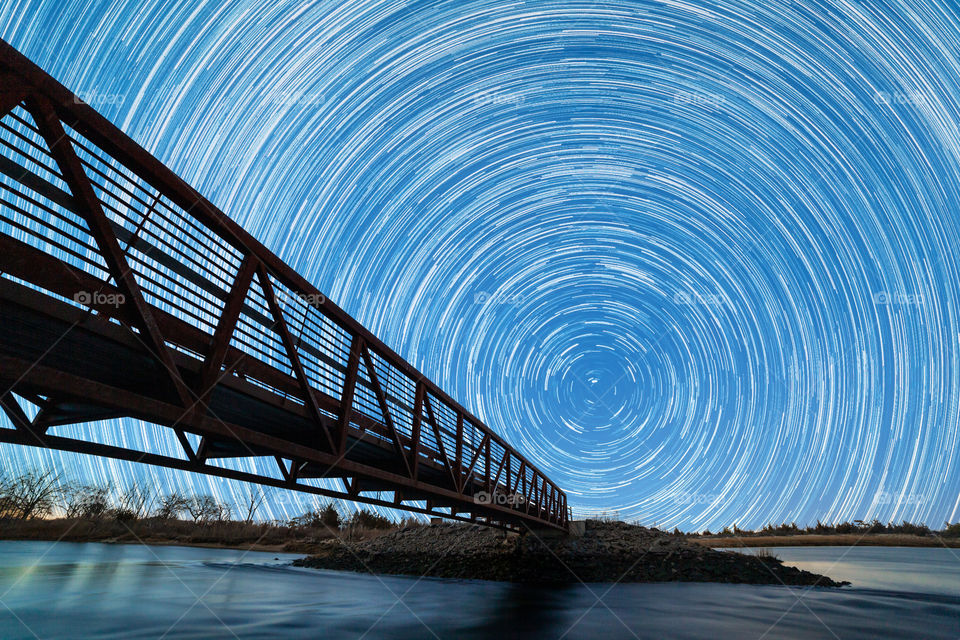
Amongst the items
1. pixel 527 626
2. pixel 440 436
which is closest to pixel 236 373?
pixel 440 436

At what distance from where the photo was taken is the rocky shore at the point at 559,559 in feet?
117

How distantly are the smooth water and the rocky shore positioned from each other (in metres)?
3.50

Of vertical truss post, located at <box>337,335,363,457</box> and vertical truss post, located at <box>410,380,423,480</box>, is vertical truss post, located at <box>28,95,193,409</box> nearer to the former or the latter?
vertical truss post, located at <box>337,335,363,457</box>

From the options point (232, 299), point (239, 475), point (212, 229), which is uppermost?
point (212, 229)

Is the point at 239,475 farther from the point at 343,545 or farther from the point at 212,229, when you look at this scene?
the point at 343,545

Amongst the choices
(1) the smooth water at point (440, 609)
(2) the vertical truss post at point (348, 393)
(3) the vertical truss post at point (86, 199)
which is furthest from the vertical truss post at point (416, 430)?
(3) the vertical truss post at point (86, 199)

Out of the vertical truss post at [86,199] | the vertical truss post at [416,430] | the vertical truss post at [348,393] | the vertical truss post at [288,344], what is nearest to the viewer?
the vertical truss post at [86,199]

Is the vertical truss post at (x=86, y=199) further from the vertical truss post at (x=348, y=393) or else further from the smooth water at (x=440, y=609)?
the smooth water at (x=440, y=609)

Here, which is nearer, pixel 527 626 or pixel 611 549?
pixel 527 626

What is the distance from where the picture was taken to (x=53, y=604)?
20.5m

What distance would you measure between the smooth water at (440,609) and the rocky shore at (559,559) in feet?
11.5

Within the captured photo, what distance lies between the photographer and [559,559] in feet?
129

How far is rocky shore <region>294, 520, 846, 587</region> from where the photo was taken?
35719mm

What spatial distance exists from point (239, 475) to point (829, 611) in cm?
2630
